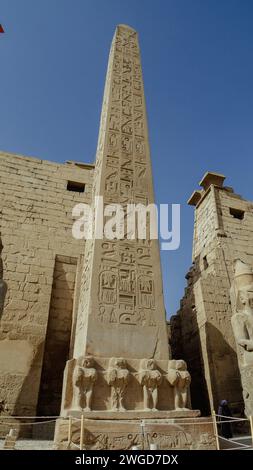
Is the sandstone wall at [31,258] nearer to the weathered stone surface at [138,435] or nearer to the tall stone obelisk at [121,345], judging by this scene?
the tall stone obelisk at [121,345]

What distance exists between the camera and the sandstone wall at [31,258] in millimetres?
5121

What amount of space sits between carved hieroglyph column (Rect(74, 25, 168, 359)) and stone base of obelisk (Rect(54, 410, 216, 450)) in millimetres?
553

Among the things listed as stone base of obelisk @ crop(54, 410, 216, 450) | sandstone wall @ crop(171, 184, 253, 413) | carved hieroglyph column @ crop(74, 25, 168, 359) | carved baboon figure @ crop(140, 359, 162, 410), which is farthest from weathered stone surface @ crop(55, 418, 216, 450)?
sandstone wall @ crop(171, 184, 253, 413)

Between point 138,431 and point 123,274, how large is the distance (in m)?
1.51

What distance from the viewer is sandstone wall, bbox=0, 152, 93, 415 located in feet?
16.8

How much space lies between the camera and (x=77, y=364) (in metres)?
2.97

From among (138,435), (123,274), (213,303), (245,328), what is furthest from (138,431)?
(213,303)

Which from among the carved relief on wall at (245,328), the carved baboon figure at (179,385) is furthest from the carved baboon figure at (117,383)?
the carved relief on wall at (245,328)

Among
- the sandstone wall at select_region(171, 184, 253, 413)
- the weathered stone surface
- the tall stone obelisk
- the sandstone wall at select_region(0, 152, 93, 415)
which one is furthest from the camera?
the sandstone wall at select_region(171, 184, 253, 413)

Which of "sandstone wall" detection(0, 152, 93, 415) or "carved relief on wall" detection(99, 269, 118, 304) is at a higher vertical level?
"sandstone wall" detection(0, 152, 93, 415)

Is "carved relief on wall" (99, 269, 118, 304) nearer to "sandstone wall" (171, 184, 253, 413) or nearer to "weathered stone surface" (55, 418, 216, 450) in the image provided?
"weathered stone surface" (55, 418, 216, 450)

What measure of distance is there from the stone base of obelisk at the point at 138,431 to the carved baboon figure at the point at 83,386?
0.36 feet

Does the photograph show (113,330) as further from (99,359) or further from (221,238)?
(221,238)

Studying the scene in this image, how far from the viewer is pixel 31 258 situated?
629 centimetres
